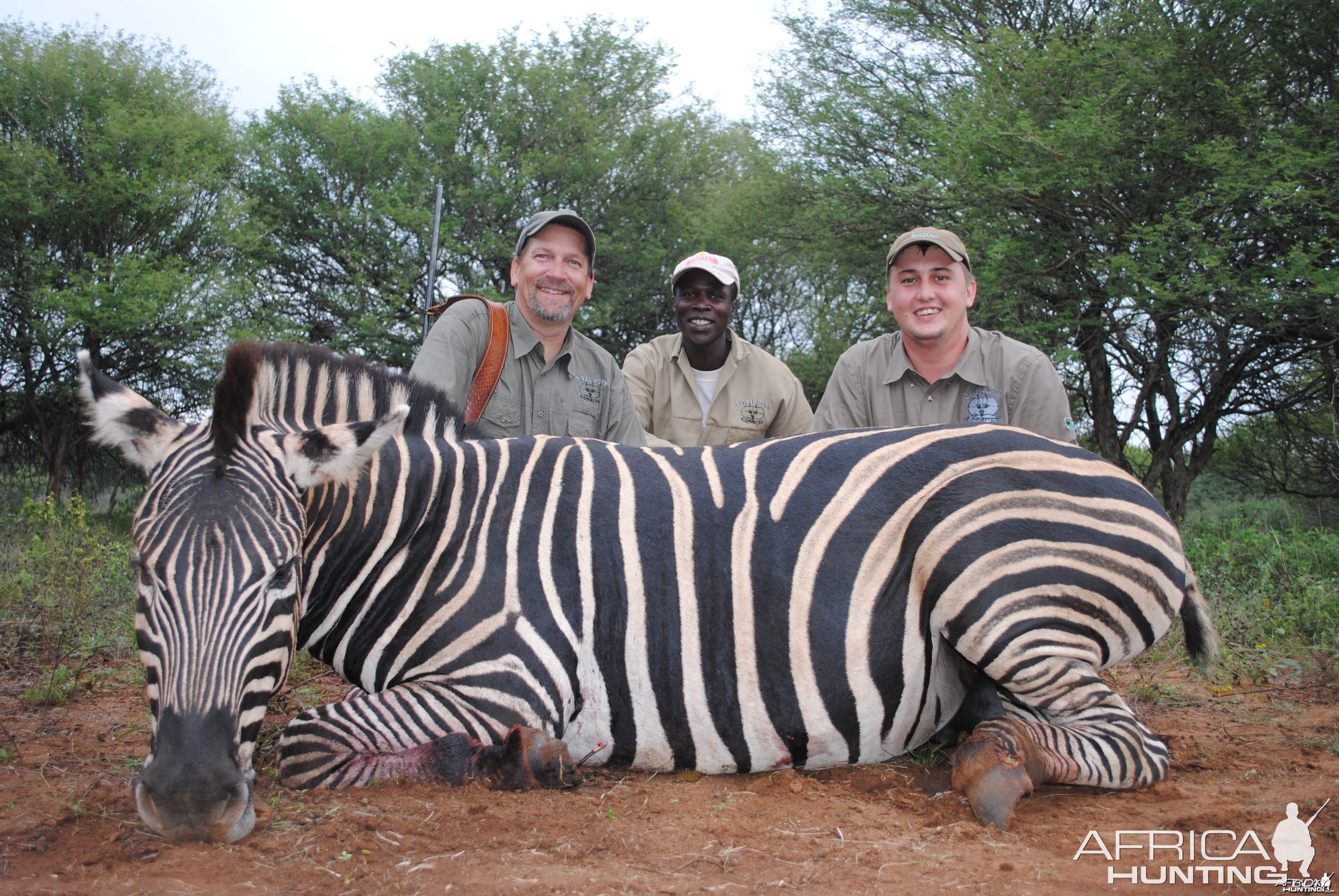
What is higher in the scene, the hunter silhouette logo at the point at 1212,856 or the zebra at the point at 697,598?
the zebra at the point at 697,598

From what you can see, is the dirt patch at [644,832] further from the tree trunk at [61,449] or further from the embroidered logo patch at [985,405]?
the tree trunk at [61,449]

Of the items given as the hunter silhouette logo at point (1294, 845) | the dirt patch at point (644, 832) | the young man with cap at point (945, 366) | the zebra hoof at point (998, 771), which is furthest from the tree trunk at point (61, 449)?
the hunter silhouette logo at point (1294, 845)

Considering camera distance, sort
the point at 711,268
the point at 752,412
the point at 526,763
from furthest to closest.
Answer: the point at 752,412 < the point at 711,268 < the point at 526,763

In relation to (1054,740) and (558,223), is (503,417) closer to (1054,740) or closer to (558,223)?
(558,223)

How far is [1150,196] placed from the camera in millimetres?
11273

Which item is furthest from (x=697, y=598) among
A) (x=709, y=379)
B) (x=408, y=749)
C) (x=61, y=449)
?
(x=61, y=449)

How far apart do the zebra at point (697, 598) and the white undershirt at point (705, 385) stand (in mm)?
3437

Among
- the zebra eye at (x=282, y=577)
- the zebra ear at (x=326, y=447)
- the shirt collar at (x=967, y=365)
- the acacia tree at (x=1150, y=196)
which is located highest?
the acacia tree at (x=1150, y=196)

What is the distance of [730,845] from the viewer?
105 inches

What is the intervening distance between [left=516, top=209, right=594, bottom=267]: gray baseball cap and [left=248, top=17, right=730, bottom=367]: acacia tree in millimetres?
12054

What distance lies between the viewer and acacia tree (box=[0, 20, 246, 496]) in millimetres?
13062

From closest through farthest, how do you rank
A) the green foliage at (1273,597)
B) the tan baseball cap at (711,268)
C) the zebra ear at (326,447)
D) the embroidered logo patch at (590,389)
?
the zebra ear at (326,447), the green foliage at (1273,597), the embroidered logo patch at (590,389), the tan baseball cap at (711,268)

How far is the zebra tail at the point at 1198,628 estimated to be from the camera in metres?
3.66

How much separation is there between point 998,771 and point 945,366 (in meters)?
3.10
